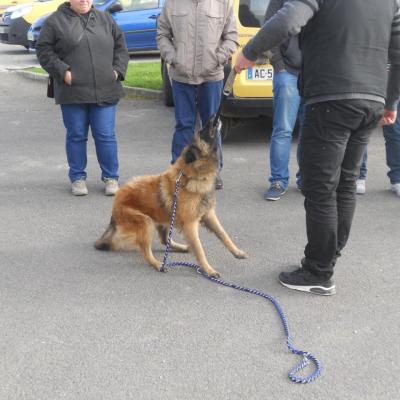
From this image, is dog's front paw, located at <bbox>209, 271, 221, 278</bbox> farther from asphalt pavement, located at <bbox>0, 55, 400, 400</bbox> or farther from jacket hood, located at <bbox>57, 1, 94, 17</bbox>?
jacket hood, located at <bbox>57, 1, 94, 17</bbox>

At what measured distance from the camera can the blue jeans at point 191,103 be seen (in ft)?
17.0

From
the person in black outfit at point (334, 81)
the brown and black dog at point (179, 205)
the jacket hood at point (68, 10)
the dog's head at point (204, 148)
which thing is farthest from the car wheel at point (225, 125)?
the person in black outfit at point (334, 81)

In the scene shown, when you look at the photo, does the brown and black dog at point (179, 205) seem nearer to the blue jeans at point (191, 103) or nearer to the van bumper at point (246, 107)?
the blue jeans at point (191, 103)

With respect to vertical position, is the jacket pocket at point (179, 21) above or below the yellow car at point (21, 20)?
above

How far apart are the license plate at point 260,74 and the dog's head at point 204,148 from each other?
268cm

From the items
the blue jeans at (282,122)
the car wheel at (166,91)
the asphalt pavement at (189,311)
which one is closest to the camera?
the asphalt pavement at (189,311)

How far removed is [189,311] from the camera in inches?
129

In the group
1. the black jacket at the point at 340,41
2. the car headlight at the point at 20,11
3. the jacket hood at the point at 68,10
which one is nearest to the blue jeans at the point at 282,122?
the black jacket at the point at 340,41

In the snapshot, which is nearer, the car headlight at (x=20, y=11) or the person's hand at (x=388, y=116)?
the person's hand at (x=388, y=116)

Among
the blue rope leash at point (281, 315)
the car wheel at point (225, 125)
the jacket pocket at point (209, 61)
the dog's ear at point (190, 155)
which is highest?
the jacket pocket at point (209, 61)

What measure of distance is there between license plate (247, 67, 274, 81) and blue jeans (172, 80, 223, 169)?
0.97 m

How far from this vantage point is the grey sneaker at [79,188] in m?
5.38

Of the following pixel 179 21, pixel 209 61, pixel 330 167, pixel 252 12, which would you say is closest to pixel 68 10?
pixel 179 21

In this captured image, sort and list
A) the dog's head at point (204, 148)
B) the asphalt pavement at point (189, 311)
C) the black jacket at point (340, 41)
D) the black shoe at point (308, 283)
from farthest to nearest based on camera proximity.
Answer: the dog's head at point (204, 148) → the black shoe at point (308, 283) → the black jacket at point (340, 41) → the asphalt pavement at point (189, 311)
